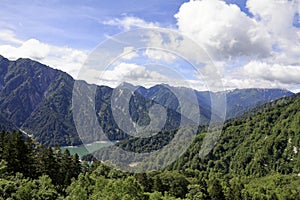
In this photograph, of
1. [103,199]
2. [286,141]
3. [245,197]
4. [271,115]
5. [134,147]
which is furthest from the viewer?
[271,115]

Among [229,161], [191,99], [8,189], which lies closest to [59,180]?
[8,189]

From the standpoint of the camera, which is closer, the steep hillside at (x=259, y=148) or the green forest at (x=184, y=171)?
the green forest at (x=184, y=171)

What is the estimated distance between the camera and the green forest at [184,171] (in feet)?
88.7

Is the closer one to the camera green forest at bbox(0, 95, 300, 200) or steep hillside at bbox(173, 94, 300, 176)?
green forest at bbox(0, 95, 300, 200)

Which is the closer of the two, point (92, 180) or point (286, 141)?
point (92, 180)

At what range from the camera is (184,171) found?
6638 cm

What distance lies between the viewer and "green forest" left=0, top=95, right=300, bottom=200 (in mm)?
27038

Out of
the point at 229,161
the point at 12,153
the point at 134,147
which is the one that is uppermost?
the point at 134,147

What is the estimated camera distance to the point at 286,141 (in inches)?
5123

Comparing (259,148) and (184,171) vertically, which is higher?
(259,148)

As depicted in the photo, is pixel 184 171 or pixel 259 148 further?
pixel 259 148

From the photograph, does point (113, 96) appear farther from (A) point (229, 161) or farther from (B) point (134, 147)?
(A) point (229, 161)

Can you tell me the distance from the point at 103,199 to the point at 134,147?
34.7 feet

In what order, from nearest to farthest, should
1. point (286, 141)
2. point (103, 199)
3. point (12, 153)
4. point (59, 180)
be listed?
point (103, 199), point (12, 153), point (59, 180), point (286, 141)
